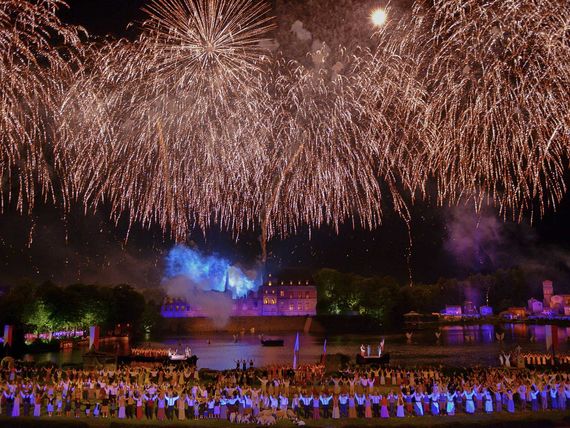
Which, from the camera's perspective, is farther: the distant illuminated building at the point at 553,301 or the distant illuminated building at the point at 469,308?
the distant illuminated building at the point at 469,308

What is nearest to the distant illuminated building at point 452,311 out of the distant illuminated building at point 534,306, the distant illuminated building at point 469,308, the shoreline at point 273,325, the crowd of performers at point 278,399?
the distant illuminated building at point 469,308

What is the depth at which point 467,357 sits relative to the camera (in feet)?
161

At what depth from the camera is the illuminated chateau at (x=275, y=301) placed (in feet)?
387

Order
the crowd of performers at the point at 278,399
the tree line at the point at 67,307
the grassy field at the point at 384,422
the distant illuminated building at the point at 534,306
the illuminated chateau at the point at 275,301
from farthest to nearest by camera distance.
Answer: the distant illuminated building at the point at 534,306
the illuminated chateau at the point at 275,301
the tree line at the point at 67,307
the crowd of performers at the point at 278,399
the grassy field at the point at 384,422

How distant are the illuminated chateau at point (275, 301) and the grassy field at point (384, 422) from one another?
3907 inches

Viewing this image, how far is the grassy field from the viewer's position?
702 inches

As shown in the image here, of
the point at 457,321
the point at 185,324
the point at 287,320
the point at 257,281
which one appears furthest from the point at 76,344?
the point at 457,321

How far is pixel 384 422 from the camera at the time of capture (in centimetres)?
1820

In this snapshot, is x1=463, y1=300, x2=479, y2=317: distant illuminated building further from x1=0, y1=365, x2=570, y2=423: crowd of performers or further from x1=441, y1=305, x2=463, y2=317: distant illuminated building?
x1=0, y1=365, x2=570, y2=423: crowd of performers

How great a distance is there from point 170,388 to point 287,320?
278 feet

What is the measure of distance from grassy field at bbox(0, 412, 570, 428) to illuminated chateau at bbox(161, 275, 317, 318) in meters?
99.2

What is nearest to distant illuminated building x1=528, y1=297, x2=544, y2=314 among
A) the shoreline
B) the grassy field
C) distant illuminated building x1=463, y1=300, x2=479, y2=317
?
distant illuminated building x1=463, y1=300, x2=479, y2=317

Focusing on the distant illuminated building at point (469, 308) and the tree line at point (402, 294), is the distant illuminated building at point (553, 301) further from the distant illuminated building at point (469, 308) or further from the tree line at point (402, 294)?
the distant illuminated building at point (469, 308)

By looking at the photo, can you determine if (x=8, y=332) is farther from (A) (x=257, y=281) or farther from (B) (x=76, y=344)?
(A) (x=257, y=281)
